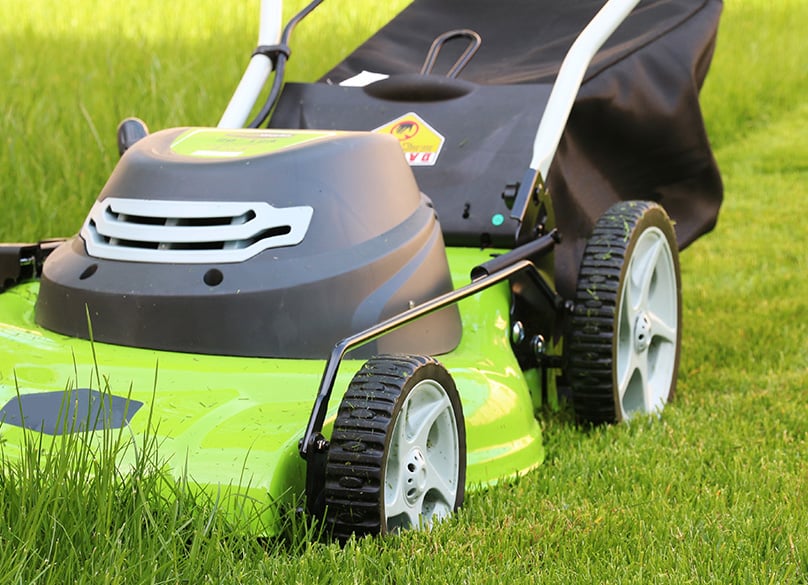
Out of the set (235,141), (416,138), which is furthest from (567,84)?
(235,141)

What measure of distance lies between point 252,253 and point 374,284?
23 centimetres

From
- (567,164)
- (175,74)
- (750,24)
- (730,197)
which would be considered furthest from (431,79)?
(750,24)

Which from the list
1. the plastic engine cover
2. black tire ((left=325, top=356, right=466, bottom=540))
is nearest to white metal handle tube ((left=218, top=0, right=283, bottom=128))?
the plastic engine cover

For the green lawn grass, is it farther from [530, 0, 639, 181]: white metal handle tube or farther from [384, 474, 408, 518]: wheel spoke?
[530, 0, 639, 181]: white metal handle tube

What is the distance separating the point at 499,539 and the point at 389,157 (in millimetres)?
809

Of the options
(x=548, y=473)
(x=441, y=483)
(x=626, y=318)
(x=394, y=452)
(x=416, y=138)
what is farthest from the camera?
(x=416, y=138)

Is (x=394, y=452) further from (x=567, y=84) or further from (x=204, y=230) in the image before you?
(x=567, y=84)

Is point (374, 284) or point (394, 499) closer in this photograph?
point (394, 499)

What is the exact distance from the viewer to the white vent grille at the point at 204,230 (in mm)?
2197

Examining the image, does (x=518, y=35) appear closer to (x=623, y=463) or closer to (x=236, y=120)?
(x=236, y=120)

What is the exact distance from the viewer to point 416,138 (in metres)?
3.03

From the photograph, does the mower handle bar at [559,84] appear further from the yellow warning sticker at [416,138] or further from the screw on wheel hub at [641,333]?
the screw on wheel hub at [641,333]

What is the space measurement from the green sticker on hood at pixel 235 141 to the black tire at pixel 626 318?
0.67 metres

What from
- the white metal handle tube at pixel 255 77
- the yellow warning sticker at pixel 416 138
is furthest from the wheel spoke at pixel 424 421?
the white metal handle tube at pixel 255 77
